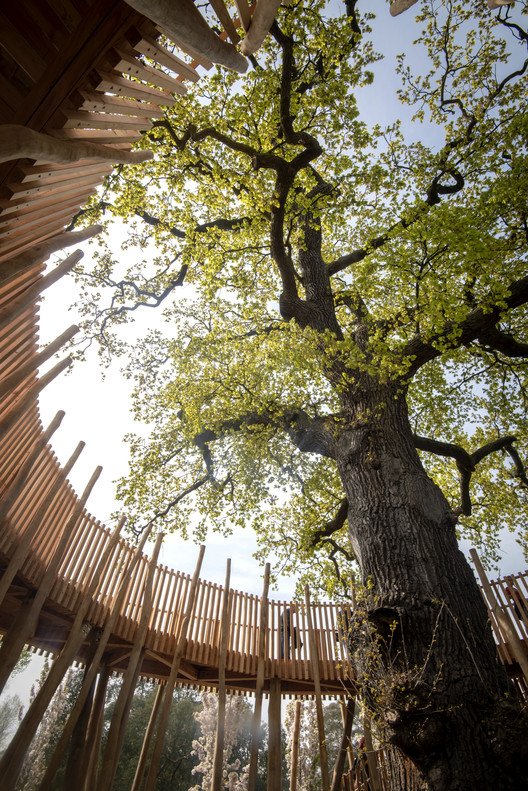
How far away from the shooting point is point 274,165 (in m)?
6.16

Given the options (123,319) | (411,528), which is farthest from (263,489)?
(411,528)

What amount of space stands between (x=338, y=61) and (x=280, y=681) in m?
11.0

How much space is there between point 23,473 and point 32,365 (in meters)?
1.82

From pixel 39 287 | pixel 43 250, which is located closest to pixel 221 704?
pixel 39 287

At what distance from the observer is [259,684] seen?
684 cm

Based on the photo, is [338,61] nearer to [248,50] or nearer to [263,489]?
[248,50]

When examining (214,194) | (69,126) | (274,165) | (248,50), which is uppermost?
(214,194)

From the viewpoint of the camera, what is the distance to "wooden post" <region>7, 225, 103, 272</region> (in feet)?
7.45

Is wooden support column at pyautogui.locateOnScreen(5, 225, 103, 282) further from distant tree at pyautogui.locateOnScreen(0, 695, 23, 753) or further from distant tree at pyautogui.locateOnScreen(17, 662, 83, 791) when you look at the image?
distant tree at pyautogui.locateOnScreen(0, 695, 23, 753)

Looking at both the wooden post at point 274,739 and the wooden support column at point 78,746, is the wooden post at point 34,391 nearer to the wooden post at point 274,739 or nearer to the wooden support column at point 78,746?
the wooden support column at point 78,746

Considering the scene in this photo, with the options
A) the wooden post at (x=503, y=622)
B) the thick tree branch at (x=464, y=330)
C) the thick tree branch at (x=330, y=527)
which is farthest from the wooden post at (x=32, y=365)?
the wooden post at (x=503, y=622)

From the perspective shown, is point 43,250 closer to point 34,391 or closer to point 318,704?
point 34,391

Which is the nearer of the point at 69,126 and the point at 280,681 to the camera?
the point at 69,126

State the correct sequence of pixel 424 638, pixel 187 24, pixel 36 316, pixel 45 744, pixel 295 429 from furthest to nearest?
1. pixel 45 744
2. pixel 295 429
3. pixel 424 638
4. pixel 36 316
5. pixel 187 24
